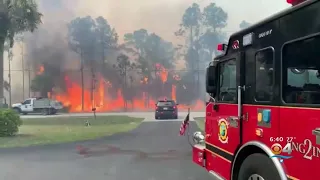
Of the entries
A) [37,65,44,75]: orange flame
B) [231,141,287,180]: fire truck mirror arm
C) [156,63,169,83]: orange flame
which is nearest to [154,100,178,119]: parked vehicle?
[156,63,169,83]: orange flame

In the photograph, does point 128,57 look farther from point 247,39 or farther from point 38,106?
point 247,39

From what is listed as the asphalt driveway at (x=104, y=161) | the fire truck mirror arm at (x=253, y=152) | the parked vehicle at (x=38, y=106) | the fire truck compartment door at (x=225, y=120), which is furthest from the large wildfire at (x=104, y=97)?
the fire truck mirror arm at (x=253, y=152)

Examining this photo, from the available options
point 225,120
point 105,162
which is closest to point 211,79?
point 225,120

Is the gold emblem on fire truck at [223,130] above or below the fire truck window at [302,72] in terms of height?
below

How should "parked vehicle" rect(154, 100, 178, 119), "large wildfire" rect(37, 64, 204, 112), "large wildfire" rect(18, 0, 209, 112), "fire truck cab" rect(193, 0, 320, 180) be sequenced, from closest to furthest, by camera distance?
"fire truck cab" rect(193, 0, 320, 180) → "parked vehicle" rect(154, 100, 178, 119) → "large wildfire" rect(18, 0, 209, 112) → "large wildfire" rect(37, 64, 204, 112)

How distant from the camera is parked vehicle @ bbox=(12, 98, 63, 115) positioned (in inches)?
1101

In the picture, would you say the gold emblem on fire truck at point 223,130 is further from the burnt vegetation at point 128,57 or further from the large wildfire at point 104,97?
the burnt vegetation at point 128,57

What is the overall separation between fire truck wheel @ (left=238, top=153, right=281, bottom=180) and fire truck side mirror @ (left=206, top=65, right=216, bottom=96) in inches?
52.0

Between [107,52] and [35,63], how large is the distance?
646 centimetres

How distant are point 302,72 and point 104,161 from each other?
5.89 metres

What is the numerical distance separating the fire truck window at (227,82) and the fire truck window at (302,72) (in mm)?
1063

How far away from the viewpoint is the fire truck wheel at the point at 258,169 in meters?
3.42

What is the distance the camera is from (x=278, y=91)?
3418 mm

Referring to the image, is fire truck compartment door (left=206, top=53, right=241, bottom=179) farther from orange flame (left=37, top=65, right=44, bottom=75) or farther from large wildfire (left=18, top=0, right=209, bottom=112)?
orange flame (left=37, top=65, right=44, bottom=75)
